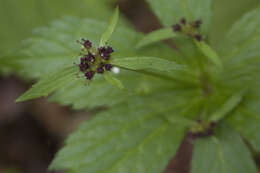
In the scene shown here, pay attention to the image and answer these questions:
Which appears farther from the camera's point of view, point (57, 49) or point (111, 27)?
point (57, 49)

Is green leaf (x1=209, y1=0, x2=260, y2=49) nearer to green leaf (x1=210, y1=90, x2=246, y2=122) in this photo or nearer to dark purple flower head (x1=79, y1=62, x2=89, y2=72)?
green leaf (x1=210, y1=90, x2=246, y2=122)

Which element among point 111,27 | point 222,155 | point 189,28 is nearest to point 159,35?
point 189,28

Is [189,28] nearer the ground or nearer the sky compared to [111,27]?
nearer the sky

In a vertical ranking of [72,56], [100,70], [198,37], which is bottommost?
[100,70]

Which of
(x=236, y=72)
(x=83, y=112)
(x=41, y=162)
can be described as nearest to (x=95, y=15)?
(x=83, y=112)

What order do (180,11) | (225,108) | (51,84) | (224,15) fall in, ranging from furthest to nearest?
(224,15) < (180,11) < (225,108) < (51,84)

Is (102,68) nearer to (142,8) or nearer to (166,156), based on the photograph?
(166,156)

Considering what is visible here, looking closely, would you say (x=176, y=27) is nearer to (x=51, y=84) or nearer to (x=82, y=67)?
(x=82, y=67)

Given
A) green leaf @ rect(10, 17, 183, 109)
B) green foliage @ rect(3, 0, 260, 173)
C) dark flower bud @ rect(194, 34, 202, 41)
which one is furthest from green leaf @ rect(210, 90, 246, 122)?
green leaf @ rect(10, 17, 183, 109)
